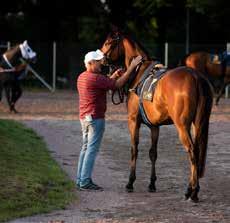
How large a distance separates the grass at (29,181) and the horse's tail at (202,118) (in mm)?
1822

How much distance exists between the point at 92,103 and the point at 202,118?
1.67 meters

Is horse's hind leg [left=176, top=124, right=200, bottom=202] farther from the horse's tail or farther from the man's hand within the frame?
the man's hand

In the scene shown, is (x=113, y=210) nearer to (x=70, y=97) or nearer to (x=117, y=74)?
(x=117, y=74)

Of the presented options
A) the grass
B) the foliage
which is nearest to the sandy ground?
the grass

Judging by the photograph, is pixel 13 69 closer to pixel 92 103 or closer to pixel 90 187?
pixel 92 103

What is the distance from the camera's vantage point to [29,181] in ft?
36.0

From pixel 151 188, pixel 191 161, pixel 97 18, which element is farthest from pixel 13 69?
pixel 97 18

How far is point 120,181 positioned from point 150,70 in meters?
1.83

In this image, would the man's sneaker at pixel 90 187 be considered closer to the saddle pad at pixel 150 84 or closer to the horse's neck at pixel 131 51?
the saddle pad at pixel 150 84

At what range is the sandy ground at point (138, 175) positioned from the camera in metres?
9.09

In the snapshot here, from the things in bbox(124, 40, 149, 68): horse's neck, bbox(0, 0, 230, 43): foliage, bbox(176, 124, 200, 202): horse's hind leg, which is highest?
bbox(0, 0, 230, 43): foliage

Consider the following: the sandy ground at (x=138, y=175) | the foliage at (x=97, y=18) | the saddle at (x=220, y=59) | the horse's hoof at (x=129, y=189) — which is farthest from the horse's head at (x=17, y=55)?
the foliage at (x=97, y=18)

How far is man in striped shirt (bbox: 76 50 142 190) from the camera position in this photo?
10.9m

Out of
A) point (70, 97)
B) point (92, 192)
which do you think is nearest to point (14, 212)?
point (92, 192)
